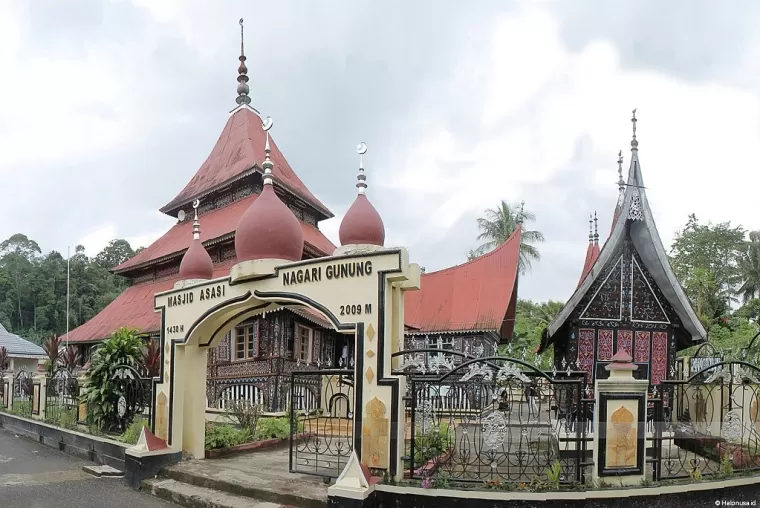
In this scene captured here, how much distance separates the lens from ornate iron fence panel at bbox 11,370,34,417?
1452 centimetres

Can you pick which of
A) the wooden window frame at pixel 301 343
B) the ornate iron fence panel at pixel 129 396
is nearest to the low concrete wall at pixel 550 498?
the ornate iron fence panel at pixel 129 396

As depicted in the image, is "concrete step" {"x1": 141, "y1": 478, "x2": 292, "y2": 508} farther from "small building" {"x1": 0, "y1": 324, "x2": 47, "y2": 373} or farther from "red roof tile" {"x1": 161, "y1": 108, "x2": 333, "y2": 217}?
"small building" {"x1": 0, "y1": 324, "x2": 47, "y2": 373}

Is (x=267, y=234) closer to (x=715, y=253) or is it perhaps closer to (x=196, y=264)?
(x=196, y=264)

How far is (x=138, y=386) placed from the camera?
10.4 meters

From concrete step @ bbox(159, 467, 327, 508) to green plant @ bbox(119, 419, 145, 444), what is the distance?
200 cm

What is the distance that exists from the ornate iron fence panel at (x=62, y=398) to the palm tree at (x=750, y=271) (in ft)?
110

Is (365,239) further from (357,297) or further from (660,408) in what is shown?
(660,408)

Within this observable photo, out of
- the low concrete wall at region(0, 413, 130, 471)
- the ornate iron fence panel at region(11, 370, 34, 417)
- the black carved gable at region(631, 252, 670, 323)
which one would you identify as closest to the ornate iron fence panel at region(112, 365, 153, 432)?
the low concrete wall at region(0, 413, 130, 471)

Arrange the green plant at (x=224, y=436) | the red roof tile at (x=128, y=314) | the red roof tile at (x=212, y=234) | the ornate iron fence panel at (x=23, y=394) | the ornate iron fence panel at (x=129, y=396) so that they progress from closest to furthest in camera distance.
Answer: the green plant at (x=224, y=436) < the ornate iron fence panel at (x=129, y=396) < the ornate iron fence panel at (x=23, y=394) < the red roof tile at (x=212, y=234) < the red roof tile at (x=128, y=314)

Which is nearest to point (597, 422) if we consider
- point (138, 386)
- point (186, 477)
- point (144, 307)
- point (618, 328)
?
point (186, 477)

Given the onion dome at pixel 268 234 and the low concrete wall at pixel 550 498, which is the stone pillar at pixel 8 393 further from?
the low concrete wall at pixel 550 498

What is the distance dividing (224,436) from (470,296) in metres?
11.4

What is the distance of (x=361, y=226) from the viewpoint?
757 cm

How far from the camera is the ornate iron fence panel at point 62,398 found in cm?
1210
